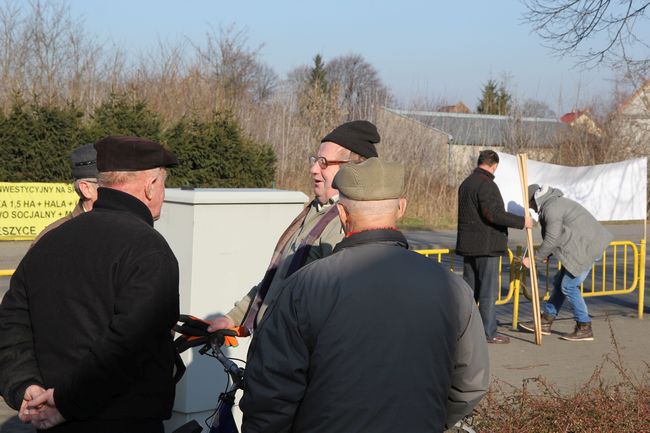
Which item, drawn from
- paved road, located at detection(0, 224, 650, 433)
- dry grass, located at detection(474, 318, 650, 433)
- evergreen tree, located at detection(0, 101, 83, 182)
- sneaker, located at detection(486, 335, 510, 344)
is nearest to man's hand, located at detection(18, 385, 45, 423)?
dry grass, located at detection(474, 318, 650, 433)

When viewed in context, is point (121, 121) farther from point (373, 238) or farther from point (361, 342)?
point (361, 342)

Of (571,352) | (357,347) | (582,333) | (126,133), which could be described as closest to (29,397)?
(357,347)

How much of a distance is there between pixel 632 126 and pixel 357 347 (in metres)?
35.5

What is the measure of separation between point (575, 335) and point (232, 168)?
15.6 metres

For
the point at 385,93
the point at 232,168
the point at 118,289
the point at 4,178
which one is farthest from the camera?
the point at 385,93

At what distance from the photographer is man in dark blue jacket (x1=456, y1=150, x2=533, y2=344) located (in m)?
9.52

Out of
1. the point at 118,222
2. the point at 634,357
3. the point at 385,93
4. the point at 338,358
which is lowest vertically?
the point at 634,357

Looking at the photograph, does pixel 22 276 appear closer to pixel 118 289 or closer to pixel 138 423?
pixel 118 289

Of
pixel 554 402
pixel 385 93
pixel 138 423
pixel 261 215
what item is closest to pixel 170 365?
pixel 138 423

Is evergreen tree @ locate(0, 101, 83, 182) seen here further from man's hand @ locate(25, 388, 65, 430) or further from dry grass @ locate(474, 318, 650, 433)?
man's hand @ locate(25, 388, 65, 430)

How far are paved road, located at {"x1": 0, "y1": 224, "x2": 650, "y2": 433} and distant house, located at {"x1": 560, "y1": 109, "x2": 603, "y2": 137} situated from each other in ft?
78.9

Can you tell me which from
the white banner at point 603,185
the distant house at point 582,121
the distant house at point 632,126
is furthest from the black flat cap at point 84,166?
the distant house at point 582,121

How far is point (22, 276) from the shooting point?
338cm

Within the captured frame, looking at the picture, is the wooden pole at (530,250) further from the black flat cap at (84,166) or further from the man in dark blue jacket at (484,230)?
the black flat cap at (84,166)
